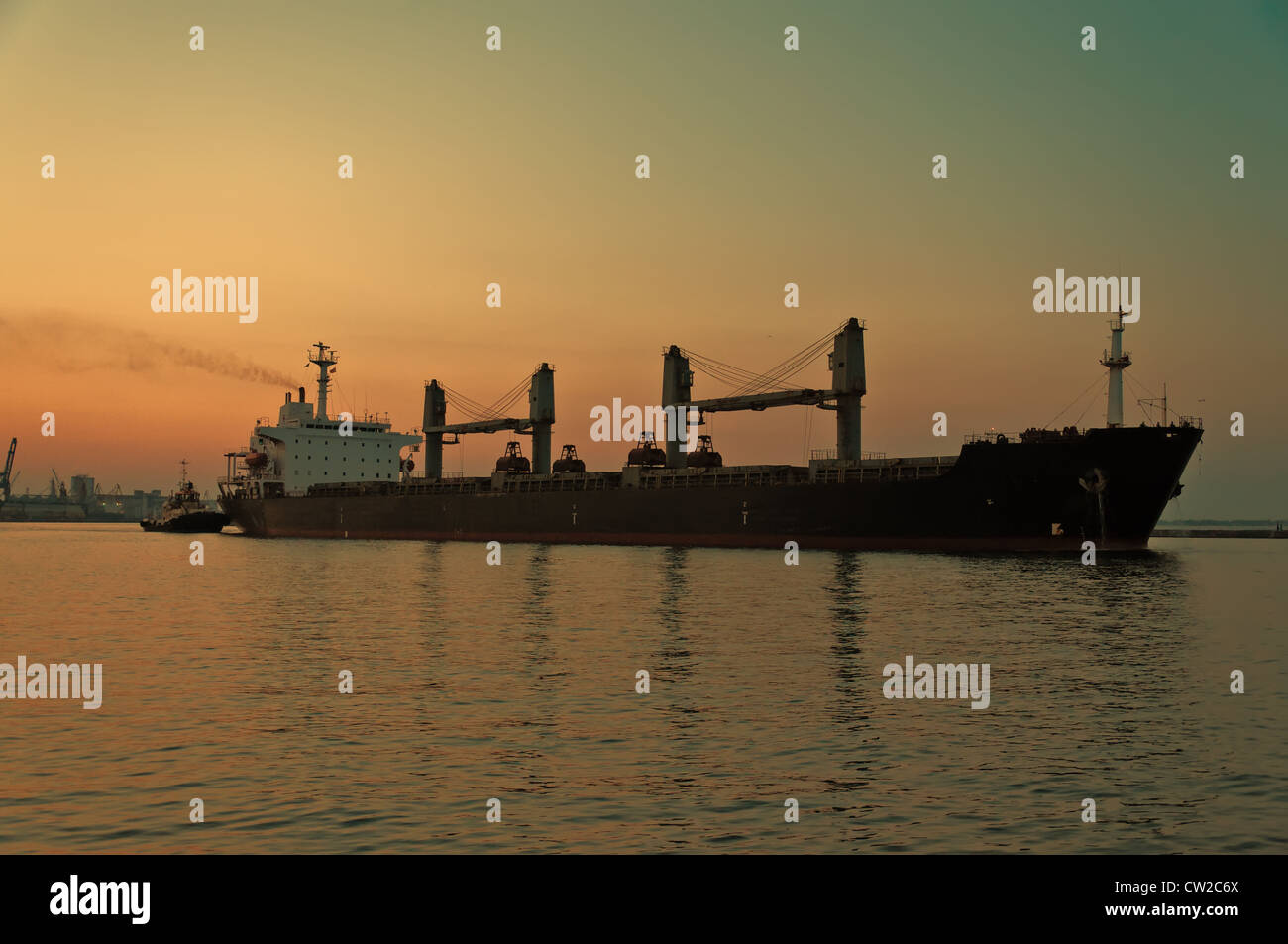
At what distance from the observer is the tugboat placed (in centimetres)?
10723

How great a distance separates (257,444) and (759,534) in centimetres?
5517

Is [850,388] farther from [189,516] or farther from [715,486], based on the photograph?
[189,516]

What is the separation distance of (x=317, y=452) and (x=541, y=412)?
25.9 m

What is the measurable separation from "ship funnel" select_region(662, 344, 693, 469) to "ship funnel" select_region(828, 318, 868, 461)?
1294 centimetres

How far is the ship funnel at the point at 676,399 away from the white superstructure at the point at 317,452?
35.5 metres

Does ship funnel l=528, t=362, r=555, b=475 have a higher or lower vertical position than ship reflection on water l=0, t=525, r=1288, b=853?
higher

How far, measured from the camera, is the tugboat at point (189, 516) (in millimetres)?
107231

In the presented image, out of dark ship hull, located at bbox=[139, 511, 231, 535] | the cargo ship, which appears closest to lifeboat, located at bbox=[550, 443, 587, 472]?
the cargo ship

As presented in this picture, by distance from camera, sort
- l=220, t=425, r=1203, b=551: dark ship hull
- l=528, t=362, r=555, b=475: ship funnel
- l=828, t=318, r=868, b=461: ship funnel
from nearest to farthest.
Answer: l=220, t=425, r=1203, b=551: dark ship hull < l=828, t=318, r=868, b=461: ship funnel < l=528, t=362, r=555, b=475: ship funnel

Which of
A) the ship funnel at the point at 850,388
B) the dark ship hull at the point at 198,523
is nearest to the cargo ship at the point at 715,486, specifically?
the ship funnel at the point at 850,388

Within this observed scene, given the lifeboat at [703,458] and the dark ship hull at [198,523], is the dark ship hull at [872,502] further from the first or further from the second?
the dark ship hull at [198,523]

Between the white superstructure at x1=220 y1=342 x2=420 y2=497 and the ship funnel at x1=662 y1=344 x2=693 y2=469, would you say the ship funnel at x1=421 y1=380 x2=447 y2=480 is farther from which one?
the ship funnel at x1=662 y1=344 x2=693 y2=469

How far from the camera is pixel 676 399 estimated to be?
68812mm
